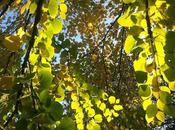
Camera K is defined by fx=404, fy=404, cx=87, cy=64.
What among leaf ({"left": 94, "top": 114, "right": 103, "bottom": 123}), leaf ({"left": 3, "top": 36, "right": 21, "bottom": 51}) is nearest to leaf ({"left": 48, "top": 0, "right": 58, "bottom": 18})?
leaf ({"left": 3, "top": 36, "right": 21, "bottom": 51})

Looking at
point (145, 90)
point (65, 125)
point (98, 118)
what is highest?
point (98, 118)

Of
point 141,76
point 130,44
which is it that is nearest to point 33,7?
point 130,44

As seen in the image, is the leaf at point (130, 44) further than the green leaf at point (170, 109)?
Yes

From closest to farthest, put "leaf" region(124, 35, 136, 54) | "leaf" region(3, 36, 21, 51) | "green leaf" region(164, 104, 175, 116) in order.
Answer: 1. "green leaf" region(164, 104, 175, 116)
2. "leaf" region(124, 35, 136, 54)
3. "leaf" region(3, 36, 21, 51)

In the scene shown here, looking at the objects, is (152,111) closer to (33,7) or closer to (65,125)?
(65,125)

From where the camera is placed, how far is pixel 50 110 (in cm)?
137

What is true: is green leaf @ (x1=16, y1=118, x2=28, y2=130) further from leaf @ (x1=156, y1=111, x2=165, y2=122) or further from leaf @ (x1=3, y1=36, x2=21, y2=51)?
leaf @ (x1=156, y1=111, x2=165, y2=122)

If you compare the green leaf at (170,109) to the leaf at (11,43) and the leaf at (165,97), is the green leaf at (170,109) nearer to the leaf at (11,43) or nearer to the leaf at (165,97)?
the leaf at (165,97)

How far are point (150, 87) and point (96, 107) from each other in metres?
1.34

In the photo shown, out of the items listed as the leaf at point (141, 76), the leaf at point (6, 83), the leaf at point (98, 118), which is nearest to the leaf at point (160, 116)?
the leaf at point (141, 76)

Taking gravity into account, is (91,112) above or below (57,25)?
below

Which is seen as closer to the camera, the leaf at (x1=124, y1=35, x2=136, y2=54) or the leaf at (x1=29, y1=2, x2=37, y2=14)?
the leaf at (x1=124, y1=35, x2=136, y2=54)

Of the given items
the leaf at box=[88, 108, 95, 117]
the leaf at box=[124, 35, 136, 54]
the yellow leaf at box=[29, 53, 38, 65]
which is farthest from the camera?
the leaf at box=[88, 108, 95, 117]

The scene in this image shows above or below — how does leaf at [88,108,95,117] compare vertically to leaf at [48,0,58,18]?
below
